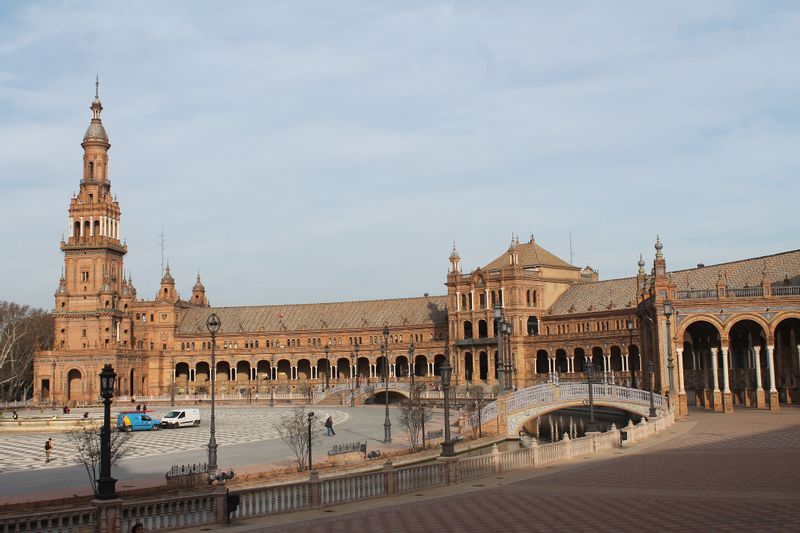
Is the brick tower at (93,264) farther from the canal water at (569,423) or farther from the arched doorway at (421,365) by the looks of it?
the canal water at (569,423)

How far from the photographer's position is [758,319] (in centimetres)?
6400

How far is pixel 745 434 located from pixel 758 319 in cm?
2205

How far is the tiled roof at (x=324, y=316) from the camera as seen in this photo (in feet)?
421

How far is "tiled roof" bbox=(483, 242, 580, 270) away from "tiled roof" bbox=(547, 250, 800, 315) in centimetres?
454

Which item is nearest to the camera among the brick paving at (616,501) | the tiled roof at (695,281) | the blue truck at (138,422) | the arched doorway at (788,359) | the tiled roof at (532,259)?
the brick paving at (616,501)

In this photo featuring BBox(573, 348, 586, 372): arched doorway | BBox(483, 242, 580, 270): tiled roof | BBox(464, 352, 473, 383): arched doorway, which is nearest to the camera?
BBox(573, 348, 586, 372): arched doorway

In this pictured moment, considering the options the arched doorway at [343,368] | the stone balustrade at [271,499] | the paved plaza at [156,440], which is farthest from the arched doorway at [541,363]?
the stone balustrade at [271,499]

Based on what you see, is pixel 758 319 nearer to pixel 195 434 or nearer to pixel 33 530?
pixel 195 434

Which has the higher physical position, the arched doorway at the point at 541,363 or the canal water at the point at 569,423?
the arched doorway at the point at 541,363

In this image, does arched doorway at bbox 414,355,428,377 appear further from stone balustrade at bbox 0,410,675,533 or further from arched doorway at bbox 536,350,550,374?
stone balustrade at bbox 0,410,675,533

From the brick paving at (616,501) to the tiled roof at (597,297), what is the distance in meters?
70.1

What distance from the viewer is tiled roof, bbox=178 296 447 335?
5049 inches

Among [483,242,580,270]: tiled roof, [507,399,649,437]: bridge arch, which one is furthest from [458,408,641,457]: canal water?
[483,242,580,270]: tiled roof

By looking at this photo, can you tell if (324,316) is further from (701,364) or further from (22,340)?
(701,364)
